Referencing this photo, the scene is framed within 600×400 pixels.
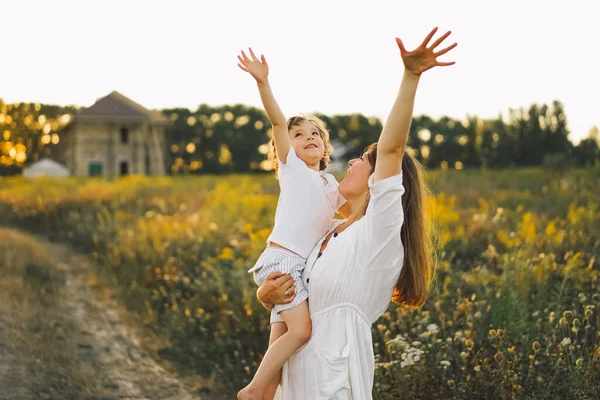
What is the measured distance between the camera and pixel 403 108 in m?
2.33

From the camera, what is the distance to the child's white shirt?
9.20 feet

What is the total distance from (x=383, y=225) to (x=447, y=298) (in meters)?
2.98

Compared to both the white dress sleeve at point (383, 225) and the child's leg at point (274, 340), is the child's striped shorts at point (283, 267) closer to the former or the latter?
the child's leg at point (274, 340)

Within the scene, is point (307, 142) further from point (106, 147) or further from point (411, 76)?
point (106, 147)

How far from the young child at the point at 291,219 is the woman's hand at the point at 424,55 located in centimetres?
78

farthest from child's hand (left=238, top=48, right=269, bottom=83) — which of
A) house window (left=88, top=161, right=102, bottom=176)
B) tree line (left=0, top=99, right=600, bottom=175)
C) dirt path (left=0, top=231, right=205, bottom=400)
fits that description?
tree line (left=0, top=99, right=600, bottom=175)

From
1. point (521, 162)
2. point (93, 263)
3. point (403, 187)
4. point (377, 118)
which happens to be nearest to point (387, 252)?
point (403, 187)

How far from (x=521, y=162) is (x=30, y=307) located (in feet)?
82.3

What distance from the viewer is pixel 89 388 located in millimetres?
4984

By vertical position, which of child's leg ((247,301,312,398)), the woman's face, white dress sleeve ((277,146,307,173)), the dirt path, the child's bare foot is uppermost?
white dress sleeve ((277,146,307,173))

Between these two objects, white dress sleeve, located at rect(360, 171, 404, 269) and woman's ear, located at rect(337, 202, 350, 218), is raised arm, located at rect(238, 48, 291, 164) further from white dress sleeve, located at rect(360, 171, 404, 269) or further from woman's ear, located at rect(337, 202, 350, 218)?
white dress sleeve, located at rect(360, 171, 404, 269)

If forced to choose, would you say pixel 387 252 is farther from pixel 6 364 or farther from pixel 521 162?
pixel 521 162

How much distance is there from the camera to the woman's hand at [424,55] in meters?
2.26

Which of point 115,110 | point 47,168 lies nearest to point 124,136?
point 47,168
